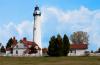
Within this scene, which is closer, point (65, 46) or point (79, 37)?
point (65, 46)

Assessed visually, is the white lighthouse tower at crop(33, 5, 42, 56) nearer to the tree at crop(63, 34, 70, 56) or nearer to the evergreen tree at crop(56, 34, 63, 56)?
the tree at crop(63, 34, 70, 56)

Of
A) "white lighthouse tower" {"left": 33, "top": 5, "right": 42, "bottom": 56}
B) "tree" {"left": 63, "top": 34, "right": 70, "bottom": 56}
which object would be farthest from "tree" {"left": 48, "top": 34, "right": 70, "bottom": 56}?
"white lighthouse tower" {"left": 33, "top": 5, "right": 42, "bottom": 56}

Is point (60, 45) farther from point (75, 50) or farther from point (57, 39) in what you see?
point (75, 50)

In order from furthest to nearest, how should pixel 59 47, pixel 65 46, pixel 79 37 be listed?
pixel 79 37 → pixel 65 46 → pixel 59 47

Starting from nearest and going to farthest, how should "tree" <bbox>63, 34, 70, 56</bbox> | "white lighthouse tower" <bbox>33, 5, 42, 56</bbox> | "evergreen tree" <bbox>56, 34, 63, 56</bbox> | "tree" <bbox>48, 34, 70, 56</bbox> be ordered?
"evergreen tree" <bbox>56, 34, 63, 56</bbox> → "tree" <bbox>48, 34, 70, 56</bbox> → "tree" <bbox>63, 34, 70, 56</bbox> → "white lighthouse tower" <bbox>33, 5, 42, 56</bbox>

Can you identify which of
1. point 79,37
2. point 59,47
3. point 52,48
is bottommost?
point 52,48

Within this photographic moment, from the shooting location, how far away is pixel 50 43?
9369 centimetres

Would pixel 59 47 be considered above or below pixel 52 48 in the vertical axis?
above

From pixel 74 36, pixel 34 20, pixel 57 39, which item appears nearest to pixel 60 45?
pixel 57 39

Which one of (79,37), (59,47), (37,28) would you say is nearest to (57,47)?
(59,47)

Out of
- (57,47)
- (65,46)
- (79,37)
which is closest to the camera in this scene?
(57,47)

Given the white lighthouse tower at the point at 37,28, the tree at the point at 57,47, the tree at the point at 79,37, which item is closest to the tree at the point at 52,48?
the tree at the point at 57,47

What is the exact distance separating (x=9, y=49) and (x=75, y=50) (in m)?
23.3

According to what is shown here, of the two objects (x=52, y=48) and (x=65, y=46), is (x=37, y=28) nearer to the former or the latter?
(x=65, y=46)
